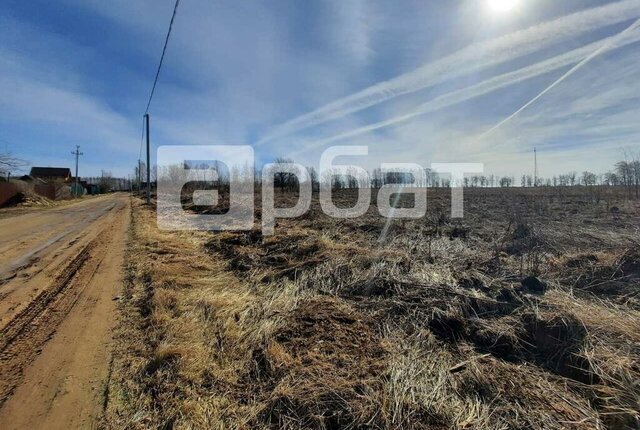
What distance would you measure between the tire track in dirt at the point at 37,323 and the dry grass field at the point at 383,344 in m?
0.72

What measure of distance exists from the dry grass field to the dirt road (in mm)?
241

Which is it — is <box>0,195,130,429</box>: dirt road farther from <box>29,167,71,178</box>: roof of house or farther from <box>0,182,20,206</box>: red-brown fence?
<box>29,167,71,178</box>: roof of house

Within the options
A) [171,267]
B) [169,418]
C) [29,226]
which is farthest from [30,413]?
[29,226]

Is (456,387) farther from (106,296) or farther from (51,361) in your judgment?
(106,296)

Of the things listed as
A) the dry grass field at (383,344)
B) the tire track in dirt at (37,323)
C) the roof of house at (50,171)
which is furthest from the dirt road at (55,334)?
the roof of house at (50,171)

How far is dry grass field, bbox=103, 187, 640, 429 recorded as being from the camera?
2320 mm

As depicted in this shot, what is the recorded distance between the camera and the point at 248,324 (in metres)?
3.77

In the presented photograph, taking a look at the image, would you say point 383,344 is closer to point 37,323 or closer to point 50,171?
point 37,323

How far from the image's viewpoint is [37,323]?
12.4ft

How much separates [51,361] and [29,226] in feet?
41.2

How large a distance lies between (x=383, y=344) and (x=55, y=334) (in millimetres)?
3503

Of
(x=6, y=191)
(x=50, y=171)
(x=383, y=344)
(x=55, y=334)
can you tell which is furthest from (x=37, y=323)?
(x=50, y=171)

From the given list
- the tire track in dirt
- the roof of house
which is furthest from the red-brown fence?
the roof of house

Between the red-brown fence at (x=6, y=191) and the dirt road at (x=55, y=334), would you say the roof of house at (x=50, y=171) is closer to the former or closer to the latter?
the red-brown fence at (x=6, y=191)
